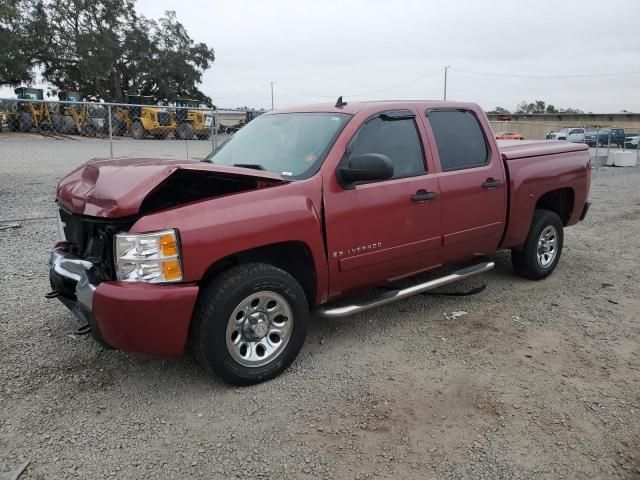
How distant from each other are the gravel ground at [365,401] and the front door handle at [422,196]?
1.09 meters

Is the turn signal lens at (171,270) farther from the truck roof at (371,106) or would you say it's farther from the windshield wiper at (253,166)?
the truck roof at (371,106)

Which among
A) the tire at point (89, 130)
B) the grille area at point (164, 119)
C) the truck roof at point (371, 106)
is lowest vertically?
the truck roof at point (371, 106)

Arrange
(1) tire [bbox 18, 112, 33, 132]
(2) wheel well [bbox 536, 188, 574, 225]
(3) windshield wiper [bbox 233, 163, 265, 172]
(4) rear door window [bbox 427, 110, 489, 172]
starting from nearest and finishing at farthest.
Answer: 1. (3) windshield wiper [bbox 233, 163, 265, 172]
2. (4) rear door window [bbox 427, 110, 489, 172]
3. (2) wheel well [bbox 536, 188, 574, 225]
4. (1) tire [bbox 18, 112, 33, 132]

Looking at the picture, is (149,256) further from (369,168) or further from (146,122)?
(146,122)

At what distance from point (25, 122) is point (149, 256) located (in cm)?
1731

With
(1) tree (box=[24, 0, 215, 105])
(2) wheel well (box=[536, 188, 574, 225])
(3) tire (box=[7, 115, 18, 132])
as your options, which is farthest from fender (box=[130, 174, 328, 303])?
(1) tree (box=[24, 0, 215, 105])

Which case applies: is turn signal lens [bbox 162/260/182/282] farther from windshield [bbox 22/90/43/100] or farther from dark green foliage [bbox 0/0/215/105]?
dark green foliage [bbox 0/0/215/105]

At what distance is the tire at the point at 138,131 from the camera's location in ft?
69.4

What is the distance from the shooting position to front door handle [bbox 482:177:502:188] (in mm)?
4609

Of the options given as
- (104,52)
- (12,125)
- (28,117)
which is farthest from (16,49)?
(12,125)

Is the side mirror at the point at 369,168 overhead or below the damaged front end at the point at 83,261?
overhead

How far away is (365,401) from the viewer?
3.22 m

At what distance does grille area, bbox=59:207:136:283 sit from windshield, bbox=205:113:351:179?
1.20 metres

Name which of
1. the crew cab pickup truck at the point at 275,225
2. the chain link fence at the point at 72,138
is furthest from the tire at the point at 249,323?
the chain link fence at the point at 72,138
